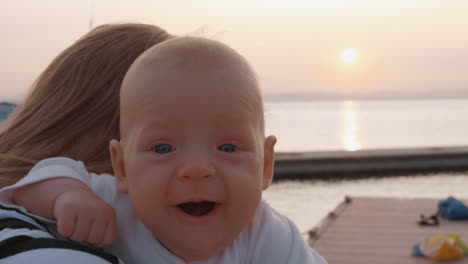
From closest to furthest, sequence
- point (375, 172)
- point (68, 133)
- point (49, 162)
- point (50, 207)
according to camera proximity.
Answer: point (50, 207), point (49, 162), point (68, 133), point (375, 172)

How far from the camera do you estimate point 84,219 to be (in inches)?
45.2

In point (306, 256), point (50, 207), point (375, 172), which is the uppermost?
point (50, 207)

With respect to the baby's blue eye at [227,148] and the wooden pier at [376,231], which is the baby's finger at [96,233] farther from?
the wooden pier at [376,231]

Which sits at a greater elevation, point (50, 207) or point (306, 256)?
point (50, 207)

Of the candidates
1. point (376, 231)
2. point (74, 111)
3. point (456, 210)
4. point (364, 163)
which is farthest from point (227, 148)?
point (364, 163)

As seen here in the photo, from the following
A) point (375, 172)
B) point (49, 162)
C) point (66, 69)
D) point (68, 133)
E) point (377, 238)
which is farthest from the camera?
point (375, 172)

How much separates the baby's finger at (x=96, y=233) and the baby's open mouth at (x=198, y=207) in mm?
174

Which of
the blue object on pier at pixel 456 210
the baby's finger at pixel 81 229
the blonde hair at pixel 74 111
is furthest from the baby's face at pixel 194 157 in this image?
the blue object on pier at pixel 456 210

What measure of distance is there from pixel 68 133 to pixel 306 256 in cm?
73

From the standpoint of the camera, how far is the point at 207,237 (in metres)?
1.13

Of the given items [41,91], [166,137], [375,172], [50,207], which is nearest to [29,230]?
[50,207]

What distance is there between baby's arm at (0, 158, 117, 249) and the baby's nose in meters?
0.22

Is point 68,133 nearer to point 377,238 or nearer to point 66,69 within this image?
point 66,69

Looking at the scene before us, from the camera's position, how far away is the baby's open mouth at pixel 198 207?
1117 mm
